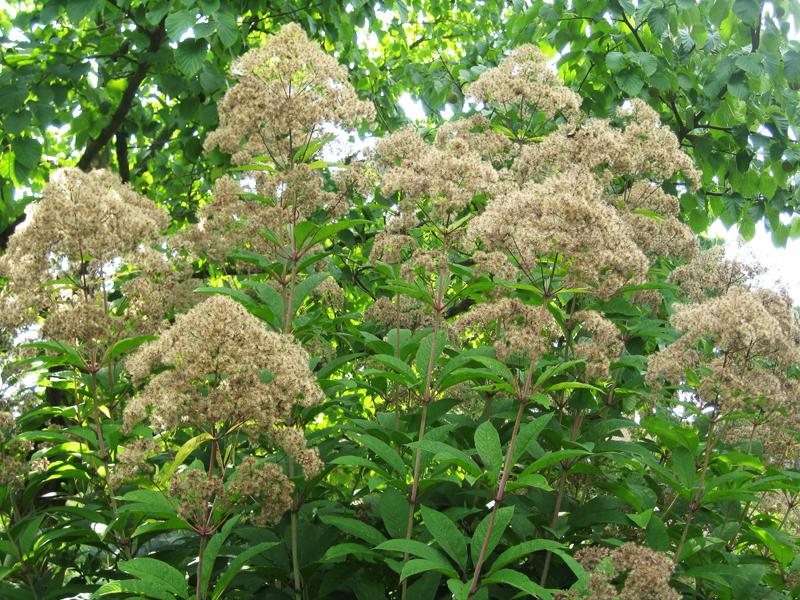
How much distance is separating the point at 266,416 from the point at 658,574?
5.34 ft

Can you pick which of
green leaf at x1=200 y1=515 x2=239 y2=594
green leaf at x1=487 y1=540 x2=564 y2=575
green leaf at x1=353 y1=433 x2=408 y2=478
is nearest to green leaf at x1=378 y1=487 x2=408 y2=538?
green leaf at x1=353 y1=433 x2=408 y2=478

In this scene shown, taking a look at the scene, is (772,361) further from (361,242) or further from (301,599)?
(361,242)

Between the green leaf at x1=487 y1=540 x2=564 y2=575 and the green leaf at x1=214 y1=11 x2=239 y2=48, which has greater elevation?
the green leaf at x1=214 y1=11 x2=239 y2=48

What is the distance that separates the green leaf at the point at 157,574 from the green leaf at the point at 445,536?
3.65ft

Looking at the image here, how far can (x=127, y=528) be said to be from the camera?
505 centimetres

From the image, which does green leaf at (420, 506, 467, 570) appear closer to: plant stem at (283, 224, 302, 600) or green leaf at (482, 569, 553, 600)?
green leaf at (482, 569, 553, 600)

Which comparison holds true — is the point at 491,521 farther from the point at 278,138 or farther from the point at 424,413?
the point at 278,138

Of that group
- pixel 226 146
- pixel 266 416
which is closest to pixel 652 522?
pixel 266 416

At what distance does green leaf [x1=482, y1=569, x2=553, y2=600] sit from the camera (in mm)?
3709

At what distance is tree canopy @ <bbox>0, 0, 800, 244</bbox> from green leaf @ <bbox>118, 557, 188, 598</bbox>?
17.3ft

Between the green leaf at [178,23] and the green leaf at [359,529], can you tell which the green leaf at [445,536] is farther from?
the green leaf at [178,23]

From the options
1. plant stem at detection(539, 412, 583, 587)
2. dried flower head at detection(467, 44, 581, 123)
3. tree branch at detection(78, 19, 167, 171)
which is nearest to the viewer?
plant stem at detection(539, 412, 583, 587)

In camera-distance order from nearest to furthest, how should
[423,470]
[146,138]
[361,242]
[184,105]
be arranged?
[423,470], [361,242], [184,105], [146,138]

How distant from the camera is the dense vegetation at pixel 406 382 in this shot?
12.8 feet
